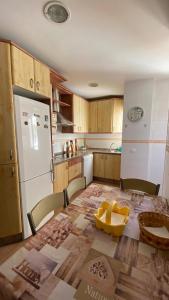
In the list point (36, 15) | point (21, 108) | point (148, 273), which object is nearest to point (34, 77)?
point (21, 108)

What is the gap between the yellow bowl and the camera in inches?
30.3

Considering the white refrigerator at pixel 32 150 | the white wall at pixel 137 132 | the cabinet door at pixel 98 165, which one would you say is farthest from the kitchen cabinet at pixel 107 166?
the white refrigerator at pixel 32 150

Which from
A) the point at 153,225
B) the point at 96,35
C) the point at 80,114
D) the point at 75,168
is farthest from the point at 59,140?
the point at 153,225

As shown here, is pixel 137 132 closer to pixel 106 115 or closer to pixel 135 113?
pixel 135 113

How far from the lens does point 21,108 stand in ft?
4.89

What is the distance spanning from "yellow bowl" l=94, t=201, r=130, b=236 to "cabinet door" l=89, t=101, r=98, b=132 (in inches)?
118

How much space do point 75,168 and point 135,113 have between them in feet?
5.13

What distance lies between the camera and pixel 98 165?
12.1 feet

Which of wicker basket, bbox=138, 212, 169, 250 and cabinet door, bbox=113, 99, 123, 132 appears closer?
wicker basket, bbox=138, 212, 169, 250

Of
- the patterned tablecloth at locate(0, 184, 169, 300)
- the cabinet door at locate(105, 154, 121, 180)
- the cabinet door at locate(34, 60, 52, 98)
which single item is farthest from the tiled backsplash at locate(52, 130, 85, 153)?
the patterned tablecloth at locate(0, 184, 169, 300)

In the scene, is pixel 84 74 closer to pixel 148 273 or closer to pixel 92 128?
pixel 92 128

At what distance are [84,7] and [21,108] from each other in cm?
100

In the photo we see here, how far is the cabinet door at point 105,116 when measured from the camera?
3520mm

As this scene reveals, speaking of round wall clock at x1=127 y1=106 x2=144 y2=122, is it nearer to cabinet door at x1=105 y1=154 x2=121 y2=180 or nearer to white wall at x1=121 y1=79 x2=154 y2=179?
white wall at x1=121 y1=79 x2=154 y2=179
